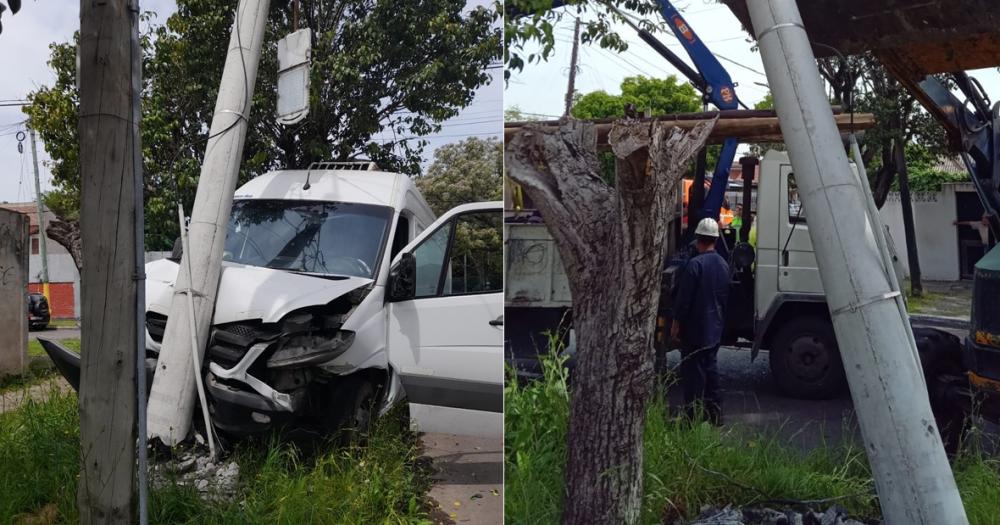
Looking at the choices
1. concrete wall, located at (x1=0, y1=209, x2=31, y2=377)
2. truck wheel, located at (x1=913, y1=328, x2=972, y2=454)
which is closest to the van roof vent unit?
concrete wall, located at (x1=0, y1=209, x2=31, y2=377)

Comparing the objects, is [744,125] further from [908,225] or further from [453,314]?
[453,314]

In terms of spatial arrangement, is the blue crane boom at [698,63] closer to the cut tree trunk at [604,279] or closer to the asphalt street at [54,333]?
the cut tree trunk at [604,279]

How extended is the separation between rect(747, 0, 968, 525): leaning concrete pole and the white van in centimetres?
152

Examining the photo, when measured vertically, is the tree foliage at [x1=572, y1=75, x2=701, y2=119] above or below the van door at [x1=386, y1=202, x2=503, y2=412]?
above

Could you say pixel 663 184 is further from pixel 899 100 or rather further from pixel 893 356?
pixel 899 100

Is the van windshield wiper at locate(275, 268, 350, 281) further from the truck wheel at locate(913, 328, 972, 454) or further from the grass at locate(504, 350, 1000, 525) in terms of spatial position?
the truck wheel at locate(913, 328, 972, 454)

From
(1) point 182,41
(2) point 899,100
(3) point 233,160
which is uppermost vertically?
(1) point 182,41

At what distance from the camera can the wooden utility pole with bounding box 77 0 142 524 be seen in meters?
2.88

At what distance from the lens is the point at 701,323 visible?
3.88m

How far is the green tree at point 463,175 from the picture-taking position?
378cm

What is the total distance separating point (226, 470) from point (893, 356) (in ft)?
8.68

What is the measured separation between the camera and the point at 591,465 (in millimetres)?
2938

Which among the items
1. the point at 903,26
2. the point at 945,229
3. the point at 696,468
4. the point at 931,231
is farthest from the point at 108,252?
the point at 945,229

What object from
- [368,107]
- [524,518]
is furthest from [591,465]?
[368,107]
